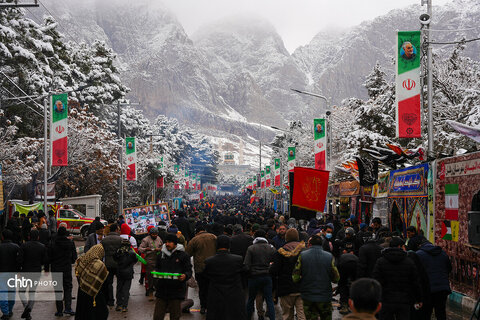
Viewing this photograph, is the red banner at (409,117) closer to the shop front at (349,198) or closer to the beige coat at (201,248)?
the beige coat at (201,248)

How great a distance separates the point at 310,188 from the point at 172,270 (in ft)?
22.8

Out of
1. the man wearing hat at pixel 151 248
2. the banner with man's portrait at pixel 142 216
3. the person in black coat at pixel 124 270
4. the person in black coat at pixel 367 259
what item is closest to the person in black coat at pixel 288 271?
the person in black coat at pixel 367 259

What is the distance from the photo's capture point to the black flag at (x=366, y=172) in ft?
71.8

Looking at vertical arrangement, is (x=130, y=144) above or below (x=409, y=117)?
above

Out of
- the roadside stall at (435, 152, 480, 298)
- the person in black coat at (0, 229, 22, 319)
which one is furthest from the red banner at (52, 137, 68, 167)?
the roadside stall at (435, 152, 480, 298)

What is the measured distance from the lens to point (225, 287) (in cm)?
753

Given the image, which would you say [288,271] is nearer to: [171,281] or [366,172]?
[171,281]

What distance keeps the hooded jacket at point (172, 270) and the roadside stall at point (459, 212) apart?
605 centimetres

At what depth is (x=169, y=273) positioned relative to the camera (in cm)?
812

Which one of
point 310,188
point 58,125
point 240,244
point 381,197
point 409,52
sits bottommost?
point 240,244

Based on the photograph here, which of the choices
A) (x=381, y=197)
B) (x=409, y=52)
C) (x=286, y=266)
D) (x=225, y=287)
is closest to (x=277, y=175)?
(x=381, y=197)

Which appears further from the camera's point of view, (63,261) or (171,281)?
(63,261)

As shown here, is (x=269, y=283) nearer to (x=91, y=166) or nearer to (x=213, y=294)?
(x=213, y=294)

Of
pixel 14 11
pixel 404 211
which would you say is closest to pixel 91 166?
pixel 14 11
